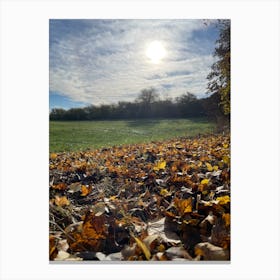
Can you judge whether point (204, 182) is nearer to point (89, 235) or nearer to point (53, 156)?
point (89, 235)

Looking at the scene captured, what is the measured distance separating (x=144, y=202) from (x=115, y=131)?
1.77 ft

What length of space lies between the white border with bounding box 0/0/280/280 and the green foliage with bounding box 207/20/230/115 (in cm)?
5

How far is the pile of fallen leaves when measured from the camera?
6.47 ft

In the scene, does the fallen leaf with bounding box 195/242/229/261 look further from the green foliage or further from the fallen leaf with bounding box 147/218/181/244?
the green foliage

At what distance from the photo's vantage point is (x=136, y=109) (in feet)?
7.56

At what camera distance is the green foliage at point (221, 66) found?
7.58 feet

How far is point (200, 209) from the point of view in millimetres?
2020

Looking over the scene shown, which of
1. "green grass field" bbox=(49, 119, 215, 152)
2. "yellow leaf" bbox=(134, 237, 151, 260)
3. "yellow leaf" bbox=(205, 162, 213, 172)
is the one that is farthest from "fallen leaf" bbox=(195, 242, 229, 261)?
"green grass field" bbox=(49, 119, 215, 152)

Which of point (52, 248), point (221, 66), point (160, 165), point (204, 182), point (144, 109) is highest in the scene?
point (221, 66)
